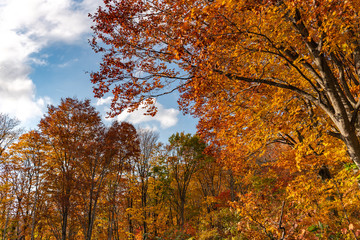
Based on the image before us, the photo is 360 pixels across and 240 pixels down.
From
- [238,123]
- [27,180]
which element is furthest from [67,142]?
[238,123]

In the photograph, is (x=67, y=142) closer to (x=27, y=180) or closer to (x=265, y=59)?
(x=27, y=180)

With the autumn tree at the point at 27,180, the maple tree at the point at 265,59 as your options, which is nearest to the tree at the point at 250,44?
the maple tree at the point at 265,59

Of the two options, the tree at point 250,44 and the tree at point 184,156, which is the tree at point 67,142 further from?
the tree at point 250,44

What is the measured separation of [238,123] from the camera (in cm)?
727

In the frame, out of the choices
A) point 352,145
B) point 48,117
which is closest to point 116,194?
point 48,117

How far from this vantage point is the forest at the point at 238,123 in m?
3.98

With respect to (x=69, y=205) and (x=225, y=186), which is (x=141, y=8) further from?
(x=225, y=186)

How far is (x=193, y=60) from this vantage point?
4309mm

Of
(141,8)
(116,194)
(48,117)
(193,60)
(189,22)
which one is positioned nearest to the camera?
(189,22)

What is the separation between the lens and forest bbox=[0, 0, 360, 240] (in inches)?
157

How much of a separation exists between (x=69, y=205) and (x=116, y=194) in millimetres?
4436

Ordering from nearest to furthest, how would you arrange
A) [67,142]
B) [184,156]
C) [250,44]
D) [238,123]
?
[250,44], [238,123], [67,142], [184,156]

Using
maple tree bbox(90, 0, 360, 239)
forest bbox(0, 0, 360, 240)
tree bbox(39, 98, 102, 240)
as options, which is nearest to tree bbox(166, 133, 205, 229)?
forest bbox(0, 0, 360, 240)

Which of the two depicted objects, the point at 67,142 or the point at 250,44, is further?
the point at 67,142
